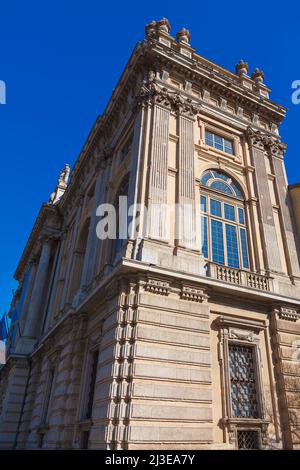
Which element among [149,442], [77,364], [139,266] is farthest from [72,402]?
[139,266]

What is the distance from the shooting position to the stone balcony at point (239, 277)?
1453 cm

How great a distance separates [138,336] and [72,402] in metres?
5.68

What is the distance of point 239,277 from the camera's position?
14867 millimetres

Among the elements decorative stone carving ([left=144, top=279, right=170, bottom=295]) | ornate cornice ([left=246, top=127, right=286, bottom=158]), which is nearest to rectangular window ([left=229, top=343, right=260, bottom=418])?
decorative stone carving ([left=144, top=279, right=170, bottom=295])

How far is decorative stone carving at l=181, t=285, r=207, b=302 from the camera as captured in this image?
1311 cm

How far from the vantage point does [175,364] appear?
38.6 feet

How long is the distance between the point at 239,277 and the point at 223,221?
3.42 meters

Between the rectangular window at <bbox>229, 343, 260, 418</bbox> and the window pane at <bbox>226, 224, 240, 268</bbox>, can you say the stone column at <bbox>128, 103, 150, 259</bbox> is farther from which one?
the rectangular window at <bbox>229, 343, 260, 418</bbox>

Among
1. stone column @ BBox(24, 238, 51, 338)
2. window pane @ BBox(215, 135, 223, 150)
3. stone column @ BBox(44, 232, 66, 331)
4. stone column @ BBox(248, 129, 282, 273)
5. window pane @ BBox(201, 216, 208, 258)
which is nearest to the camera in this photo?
window pane @ BBox(201, 216, 208, 258)

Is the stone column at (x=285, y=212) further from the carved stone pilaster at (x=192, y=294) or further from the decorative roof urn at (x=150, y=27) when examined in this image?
the decorative roof urn at (x=150, y=27)

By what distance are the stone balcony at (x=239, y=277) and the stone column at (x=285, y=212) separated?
7.04ft

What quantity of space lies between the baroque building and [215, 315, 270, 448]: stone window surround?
0.15 ft

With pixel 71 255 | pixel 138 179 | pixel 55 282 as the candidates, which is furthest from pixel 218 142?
pixel 55 282

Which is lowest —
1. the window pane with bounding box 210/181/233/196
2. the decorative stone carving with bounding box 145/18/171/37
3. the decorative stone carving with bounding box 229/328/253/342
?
the decorative stone carving with bounding box 229/328/253/342
